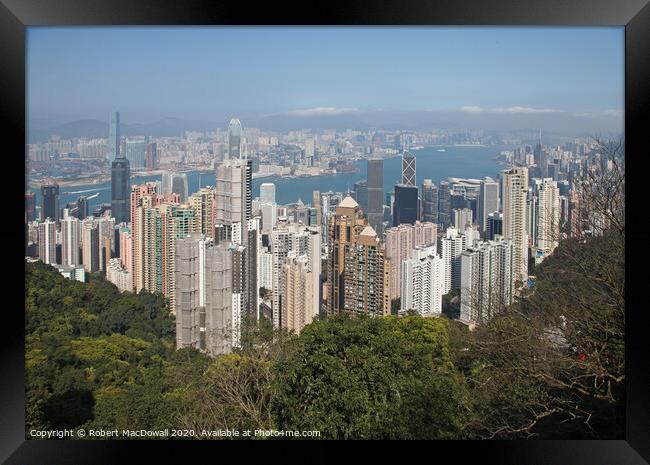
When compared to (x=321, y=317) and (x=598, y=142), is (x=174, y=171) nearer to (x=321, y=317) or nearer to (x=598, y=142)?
(x=321, y=317)

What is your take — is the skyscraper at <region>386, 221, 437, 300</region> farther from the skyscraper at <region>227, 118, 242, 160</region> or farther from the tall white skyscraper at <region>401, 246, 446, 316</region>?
the skyscraper at <region>227, 118, 242, 160</region>

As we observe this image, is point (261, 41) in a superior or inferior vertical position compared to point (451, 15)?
superior

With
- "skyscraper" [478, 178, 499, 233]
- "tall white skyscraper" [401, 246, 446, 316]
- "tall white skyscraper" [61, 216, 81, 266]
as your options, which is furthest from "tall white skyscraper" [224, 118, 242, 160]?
"skyscraper" [478, 178, 499, 233]

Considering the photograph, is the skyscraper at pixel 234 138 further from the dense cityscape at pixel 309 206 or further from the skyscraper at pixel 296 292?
the skyscraper at pixel 296 292

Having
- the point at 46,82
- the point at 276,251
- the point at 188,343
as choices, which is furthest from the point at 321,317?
the point at 46,82

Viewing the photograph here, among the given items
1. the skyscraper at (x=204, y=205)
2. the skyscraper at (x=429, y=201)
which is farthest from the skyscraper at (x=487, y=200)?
the skyscraper at (x=204, y=205)
